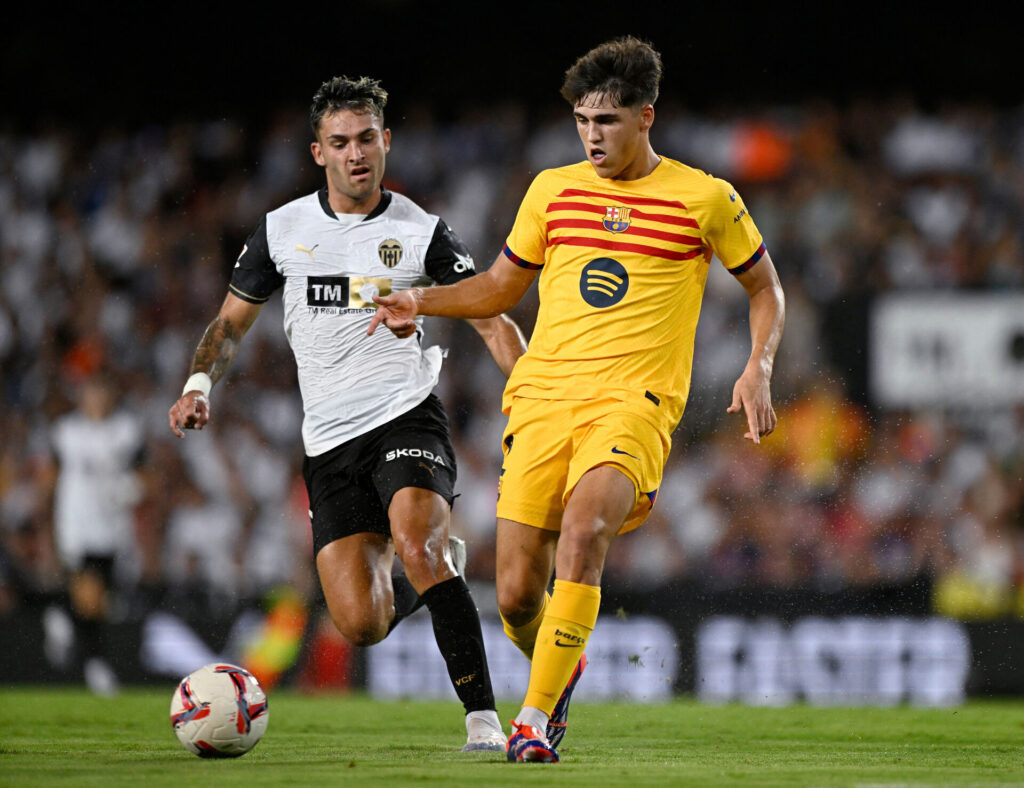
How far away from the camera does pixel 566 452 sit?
513 centimetres

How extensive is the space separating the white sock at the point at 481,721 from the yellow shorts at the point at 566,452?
81cm

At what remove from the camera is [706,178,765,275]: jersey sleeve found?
5211mm

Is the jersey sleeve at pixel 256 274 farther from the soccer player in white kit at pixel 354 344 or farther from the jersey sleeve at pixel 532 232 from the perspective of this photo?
the jersey sleeve at pixel 532 232

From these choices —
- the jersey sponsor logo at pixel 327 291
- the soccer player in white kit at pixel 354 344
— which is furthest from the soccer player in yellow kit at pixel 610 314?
the jersey sponsor logo at pixel 327 291

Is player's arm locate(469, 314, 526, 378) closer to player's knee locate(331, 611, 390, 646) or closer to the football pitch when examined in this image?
player's knee locate(331, 611, 390, 646)

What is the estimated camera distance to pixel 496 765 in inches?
185

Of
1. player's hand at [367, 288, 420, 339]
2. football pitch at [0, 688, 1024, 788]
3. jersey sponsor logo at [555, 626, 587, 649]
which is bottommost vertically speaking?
football pitch at [0, 688, 1024, 788]

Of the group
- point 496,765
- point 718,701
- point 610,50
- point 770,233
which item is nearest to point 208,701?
point 496,765

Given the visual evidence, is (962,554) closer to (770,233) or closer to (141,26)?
(770,233)

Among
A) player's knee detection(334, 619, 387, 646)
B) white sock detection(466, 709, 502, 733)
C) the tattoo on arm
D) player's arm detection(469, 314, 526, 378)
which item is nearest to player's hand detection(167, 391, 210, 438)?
the tattoo on arm

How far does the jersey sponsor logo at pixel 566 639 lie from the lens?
15.8ft

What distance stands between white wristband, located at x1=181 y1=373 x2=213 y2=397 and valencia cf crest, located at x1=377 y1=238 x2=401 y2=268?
904mm

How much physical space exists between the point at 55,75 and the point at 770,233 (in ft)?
31.2

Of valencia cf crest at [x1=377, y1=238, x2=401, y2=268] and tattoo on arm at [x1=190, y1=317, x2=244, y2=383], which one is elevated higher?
valencia cf crest at [x1=377, y1=238, x2=401, y2=268]
